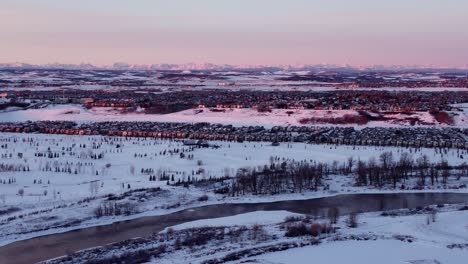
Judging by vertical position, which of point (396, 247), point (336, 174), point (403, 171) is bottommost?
point (336, 174)

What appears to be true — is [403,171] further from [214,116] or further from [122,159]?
[214,116]

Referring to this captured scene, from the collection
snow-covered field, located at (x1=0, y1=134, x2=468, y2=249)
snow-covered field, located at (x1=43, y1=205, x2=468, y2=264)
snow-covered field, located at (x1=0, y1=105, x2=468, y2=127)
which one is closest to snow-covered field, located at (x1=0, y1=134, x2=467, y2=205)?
snow-covered field, located at (x1=0, y1=134, x2=468, y2=249)

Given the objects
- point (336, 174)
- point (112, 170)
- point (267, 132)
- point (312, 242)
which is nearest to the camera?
point (312, 242)

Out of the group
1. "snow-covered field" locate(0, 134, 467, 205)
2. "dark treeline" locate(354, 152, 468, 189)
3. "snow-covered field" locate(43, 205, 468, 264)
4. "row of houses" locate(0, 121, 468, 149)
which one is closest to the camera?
"snow-covered field" locate(43, 205, 468, 264)

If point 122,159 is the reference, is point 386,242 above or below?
above

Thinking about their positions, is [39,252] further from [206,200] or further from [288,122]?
[288,122]

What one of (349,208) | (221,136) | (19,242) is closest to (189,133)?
(221,136)

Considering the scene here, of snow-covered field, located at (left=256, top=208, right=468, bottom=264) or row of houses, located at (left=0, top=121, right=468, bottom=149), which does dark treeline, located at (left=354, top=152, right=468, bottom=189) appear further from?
row of houses, located at (left=0, top=121, right=468, bottom=149)

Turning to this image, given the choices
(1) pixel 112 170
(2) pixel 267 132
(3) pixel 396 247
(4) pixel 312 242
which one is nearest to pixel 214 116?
(2) pixel 267 132
